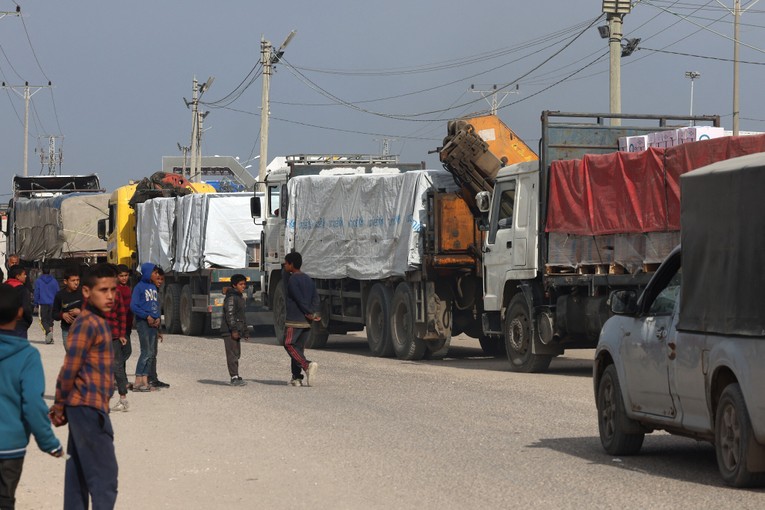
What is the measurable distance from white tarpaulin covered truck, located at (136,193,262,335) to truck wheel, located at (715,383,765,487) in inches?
871

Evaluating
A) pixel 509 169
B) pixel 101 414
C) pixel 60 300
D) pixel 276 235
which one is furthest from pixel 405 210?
pixel 101 414

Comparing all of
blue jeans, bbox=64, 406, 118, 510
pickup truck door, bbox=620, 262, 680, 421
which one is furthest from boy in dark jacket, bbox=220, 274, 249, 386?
blue jeans, bbox=64, 406, 118, 510

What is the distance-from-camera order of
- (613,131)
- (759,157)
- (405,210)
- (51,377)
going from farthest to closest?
(405,210)
(613,131)
(51,377)
(759,157)

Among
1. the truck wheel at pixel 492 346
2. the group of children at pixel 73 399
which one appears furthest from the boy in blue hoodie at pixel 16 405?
the truck wheel at pixel 492 346

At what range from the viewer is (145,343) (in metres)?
17.9

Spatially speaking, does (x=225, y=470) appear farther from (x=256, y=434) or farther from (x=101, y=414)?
(x=101, y=414)

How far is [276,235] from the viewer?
96.3 ft

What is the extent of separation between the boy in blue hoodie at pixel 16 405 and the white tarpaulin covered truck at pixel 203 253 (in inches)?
960

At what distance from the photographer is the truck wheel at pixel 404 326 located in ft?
78.0

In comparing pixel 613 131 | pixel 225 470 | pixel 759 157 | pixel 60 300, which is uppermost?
pixel 613 131

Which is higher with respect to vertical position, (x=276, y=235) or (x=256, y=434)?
(x=276, y=235)

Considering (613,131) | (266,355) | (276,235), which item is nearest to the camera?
(613,131)

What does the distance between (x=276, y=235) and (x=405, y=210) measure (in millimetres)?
5805

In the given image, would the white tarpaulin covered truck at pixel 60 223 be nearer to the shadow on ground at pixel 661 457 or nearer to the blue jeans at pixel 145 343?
the blue jeans at pixel 145 343
